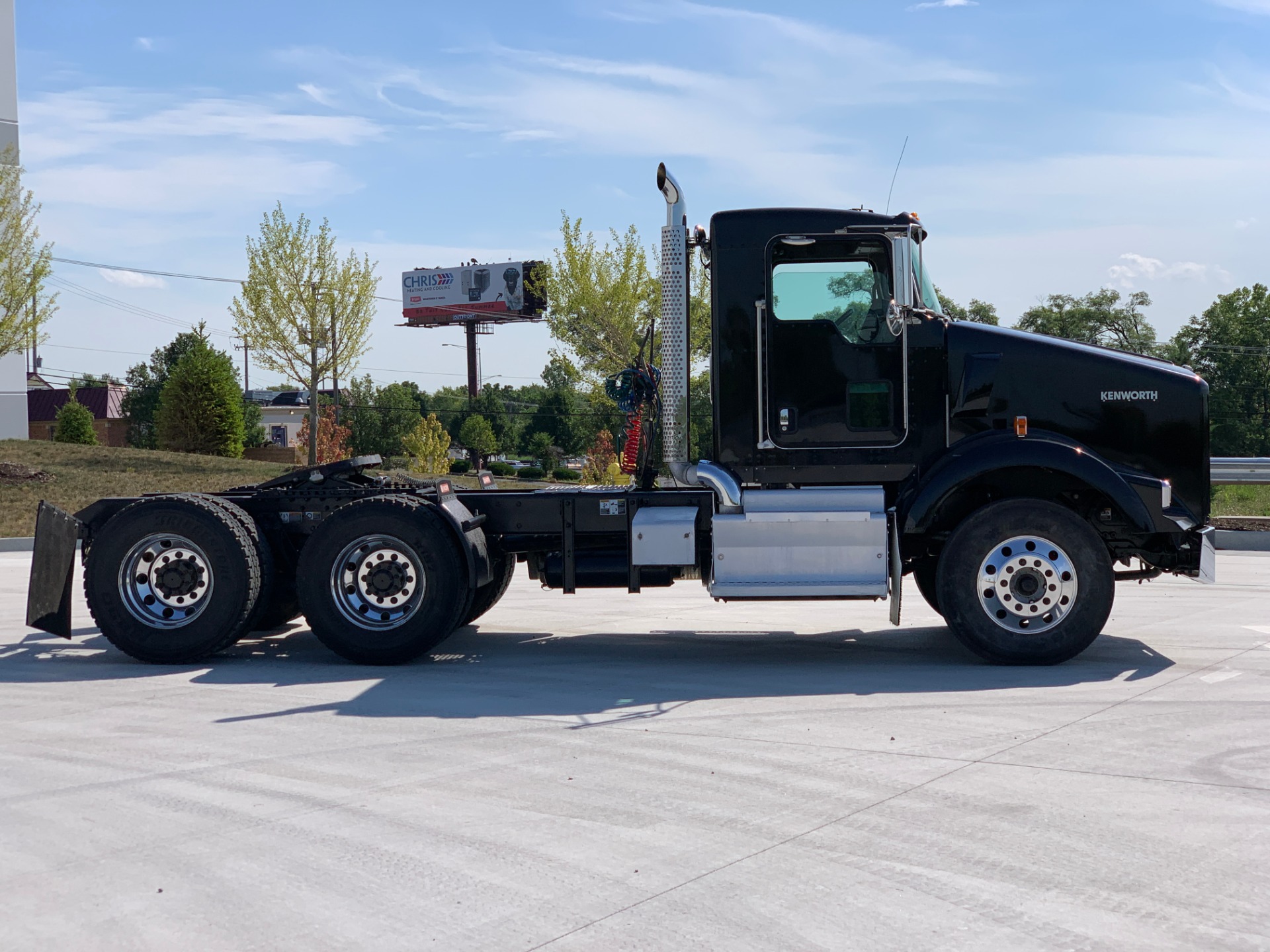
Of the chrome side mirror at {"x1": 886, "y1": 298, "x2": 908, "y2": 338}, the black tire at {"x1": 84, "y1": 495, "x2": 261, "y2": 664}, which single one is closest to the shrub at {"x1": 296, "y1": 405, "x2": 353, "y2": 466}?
the black tire at {"x1": 84, "y1": 495, "x2": 261, "y2": 664}

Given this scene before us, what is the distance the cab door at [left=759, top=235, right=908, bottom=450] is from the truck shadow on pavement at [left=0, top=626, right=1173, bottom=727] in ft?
5.46

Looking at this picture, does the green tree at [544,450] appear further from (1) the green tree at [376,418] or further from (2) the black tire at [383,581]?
(2) the black tire at [383,581]

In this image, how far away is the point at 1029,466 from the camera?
839 cm

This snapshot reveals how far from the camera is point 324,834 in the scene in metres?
4.82

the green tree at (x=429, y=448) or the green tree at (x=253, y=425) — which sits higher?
the green tree at (x=253, y=425)

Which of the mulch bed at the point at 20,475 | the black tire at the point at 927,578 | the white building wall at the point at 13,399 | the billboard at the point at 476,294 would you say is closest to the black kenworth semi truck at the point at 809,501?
the black tire at the point at 927,578

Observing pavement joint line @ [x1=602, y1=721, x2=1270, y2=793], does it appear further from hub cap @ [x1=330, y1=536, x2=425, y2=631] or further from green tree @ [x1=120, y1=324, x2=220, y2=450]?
green tree @ [x1=120, y1=324, x2=220, y2=450]

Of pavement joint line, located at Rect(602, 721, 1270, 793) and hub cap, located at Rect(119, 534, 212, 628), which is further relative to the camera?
hub cap, located at Rect(119, 534, 212, 628)

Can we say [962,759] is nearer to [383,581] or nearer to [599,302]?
[383,581]

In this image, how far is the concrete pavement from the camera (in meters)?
3.93

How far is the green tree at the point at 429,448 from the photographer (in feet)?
114

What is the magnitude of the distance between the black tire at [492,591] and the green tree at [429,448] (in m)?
23.5

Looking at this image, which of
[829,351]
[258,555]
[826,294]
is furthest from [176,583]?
[826,294]

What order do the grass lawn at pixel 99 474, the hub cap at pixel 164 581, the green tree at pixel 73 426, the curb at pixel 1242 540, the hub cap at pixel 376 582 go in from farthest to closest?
the green tree at pixel 73 426 < the grass lawn at pixel 99 474 < the curb at pixel 1242 540 < the hub cap at pixel 164 581 < the hub cap at pixel 376 582
